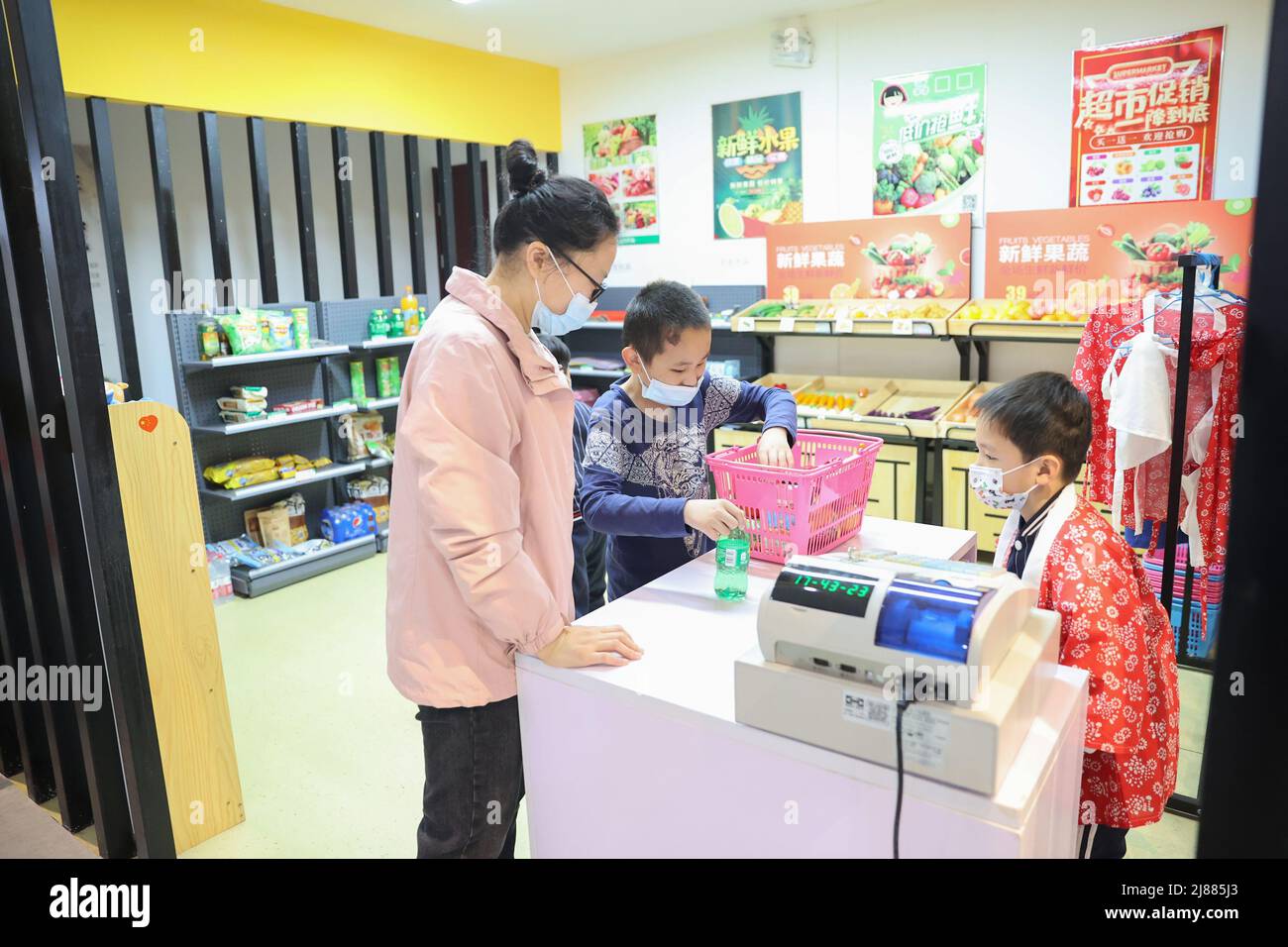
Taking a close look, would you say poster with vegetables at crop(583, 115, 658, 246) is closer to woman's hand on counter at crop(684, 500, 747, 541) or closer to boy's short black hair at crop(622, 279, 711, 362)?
boy's short black hair at crop(622, 279, 711, 362)

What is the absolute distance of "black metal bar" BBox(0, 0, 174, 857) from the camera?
2.07 metres

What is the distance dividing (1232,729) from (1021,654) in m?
0.48

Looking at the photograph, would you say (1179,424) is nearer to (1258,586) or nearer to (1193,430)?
(1193,430)

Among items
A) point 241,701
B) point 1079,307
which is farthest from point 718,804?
point 1079,307

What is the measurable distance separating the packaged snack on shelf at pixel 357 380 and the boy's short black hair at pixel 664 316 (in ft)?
13.1

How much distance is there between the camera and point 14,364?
252 cm

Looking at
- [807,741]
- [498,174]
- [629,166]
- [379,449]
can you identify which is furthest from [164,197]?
[807,741]

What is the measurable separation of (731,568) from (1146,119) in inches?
161

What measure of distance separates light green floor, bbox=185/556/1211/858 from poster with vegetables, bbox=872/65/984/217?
303cm

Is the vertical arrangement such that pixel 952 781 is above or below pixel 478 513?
below

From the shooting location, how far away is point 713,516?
1983mm

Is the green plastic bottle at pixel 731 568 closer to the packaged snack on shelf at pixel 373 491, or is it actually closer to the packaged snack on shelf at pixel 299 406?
the packaged snack on shelf at pixel 299 406

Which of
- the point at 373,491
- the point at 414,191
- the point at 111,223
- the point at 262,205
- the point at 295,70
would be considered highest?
the point at 295,70
